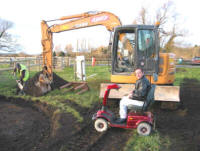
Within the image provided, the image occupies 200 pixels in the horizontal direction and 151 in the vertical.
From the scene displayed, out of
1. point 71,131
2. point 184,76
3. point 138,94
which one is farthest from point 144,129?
point 184,76

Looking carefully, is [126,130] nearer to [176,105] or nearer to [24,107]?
[176,105]

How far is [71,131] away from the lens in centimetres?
438

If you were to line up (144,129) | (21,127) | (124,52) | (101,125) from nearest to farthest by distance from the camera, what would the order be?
(144,129), (101,125), (21,127), (124,52)

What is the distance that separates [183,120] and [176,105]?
0.78 m

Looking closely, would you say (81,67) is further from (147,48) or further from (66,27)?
(147,48)

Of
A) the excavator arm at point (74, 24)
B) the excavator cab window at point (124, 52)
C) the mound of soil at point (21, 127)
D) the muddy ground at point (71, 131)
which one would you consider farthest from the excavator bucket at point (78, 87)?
the excavator cab window at point (124, 52)

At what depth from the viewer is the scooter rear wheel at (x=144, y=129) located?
13.7 feet

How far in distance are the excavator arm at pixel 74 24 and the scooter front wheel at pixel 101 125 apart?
14.0ft

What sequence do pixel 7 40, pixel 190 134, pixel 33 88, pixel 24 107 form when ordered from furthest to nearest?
pixel 7 40 < pixel 33 88 < pixel 24 107 < pixel 190 134

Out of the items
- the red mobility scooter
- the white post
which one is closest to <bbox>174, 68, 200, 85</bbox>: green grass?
the white post

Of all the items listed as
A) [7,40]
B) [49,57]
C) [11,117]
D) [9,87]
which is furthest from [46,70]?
[7,40]

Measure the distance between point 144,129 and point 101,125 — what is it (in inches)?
40.6

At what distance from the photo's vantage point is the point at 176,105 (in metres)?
5.89

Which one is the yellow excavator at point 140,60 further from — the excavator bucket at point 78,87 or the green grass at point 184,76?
the green grass at point 184,76
